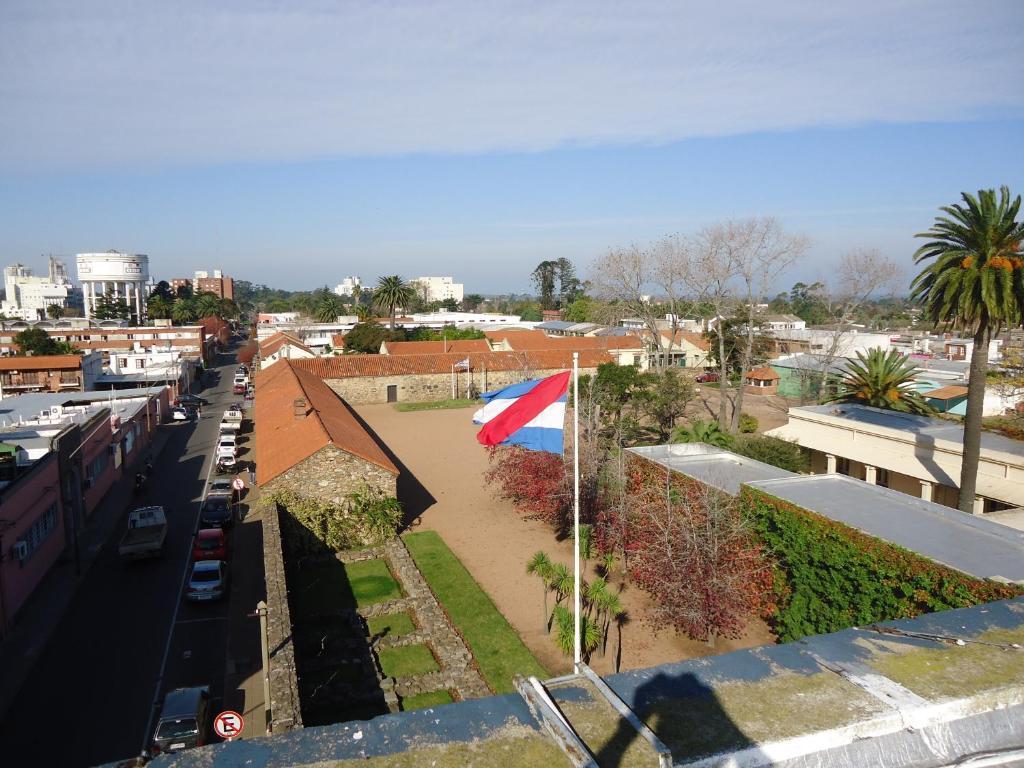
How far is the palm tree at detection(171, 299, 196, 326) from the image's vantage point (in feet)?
326

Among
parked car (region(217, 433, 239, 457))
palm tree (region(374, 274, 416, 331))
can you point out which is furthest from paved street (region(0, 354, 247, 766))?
palm tree (region(374, 274, 416, 331))

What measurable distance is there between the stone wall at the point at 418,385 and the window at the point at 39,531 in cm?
2593

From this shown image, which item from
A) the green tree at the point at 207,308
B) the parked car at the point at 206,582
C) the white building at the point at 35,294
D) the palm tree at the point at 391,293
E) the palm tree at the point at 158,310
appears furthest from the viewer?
the white building at the point at 35,294

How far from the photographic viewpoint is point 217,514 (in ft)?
74.7

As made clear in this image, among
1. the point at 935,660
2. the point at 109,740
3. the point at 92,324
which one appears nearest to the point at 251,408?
the point at 109,740

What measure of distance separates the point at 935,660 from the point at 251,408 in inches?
1807

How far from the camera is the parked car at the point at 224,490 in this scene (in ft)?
82.8

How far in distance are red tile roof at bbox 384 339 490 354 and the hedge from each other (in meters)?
42.4

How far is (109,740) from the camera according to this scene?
1208 centimetres

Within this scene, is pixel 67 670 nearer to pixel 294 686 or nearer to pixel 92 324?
pixel 294 686

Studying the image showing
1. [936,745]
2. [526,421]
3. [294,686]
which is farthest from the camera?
[526,421]

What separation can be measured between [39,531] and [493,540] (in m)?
12.5

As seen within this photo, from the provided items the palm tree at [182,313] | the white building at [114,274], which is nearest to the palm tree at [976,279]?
the palm tree at [182,313]

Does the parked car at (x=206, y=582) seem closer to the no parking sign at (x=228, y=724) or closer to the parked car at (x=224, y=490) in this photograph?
the parked car at (x=224, y=490)
